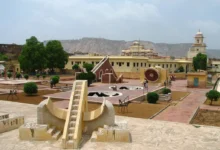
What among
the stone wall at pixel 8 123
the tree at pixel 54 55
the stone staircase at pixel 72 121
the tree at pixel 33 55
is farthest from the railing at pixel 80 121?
the tree at pixel 54 55

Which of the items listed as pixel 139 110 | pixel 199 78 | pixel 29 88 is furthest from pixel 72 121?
pixel 199 78

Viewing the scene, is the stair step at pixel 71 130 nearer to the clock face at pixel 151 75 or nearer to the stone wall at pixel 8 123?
the stone wall at pixel 8 123

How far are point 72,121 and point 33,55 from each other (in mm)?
31052

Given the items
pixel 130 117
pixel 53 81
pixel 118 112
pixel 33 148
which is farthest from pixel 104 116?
pixel 53 81

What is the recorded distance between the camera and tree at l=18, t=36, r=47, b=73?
38.0m

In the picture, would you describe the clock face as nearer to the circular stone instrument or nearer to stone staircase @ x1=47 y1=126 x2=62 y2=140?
the circular stone instrument

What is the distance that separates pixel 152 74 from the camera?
31.9 metres

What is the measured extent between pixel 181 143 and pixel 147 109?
6496mm

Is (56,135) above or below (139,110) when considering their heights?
above

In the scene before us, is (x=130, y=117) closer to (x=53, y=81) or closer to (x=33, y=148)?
(x=33, y=148)

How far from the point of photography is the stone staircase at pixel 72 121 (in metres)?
8.12

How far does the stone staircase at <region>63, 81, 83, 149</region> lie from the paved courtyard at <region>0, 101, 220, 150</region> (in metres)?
0.34

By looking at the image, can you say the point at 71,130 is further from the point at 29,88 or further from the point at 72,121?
the point at 29,88

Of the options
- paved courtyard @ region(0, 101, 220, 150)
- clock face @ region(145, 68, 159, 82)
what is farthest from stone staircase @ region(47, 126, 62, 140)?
clock face @ region(145, 68, 159, 82)
